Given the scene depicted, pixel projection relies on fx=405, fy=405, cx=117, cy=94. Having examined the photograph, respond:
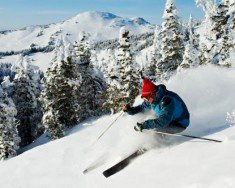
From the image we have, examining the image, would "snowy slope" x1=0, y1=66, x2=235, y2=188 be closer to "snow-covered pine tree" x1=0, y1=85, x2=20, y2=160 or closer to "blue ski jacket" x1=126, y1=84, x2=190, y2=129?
"blue ski jacket" x1=126, y1=84, x2=190, y2=129

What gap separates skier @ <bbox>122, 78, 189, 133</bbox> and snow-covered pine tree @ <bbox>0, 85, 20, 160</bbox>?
3054 centimetres

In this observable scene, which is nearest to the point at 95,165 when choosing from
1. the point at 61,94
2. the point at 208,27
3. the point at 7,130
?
the point at 208,27

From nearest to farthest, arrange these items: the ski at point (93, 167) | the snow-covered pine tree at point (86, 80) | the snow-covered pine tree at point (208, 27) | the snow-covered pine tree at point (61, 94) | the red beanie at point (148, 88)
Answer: the red beanie at point (148, 88) → the ski at point (93, 167) → the snow-covered pine tree at point (208, 27) → the snow-covered pine tree at point (61, 94) → the snow-covered pine tree at point (86, 80)

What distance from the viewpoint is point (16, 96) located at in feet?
164

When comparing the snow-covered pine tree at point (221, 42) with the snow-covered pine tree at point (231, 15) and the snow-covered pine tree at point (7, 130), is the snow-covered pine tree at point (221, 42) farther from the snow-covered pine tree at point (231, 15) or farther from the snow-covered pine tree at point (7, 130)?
the snow-covered pine tree at point (7, 130)

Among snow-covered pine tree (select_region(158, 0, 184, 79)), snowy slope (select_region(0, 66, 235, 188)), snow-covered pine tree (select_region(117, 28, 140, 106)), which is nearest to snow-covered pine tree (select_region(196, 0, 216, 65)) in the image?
snow-covered pine tree (select_region(158, 0, 184, 79))

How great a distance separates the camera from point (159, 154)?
8961mm

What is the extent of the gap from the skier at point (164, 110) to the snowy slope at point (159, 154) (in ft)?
0.94

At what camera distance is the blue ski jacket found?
30.5 ft

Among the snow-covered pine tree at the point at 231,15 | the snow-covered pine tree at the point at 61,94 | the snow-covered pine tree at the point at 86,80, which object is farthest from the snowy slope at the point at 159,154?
the snow-covered pine tree at the point at 86,80

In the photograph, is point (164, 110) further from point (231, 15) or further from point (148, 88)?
point (231, 15)

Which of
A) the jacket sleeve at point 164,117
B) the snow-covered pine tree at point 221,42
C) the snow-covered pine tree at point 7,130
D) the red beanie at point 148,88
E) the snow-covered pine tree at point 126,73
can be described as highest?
the red beanie at point 148,88

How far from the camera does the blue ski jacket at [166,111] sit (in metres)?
9.29

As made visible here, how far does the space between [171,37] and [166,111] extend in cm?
3236
